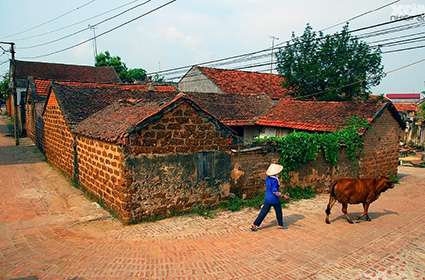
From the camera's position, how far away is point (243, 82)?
2677 centimetres

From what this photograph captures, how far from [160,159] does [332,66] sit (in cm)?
1697

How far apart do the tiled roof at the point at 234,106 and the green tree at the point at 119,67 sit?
32587mm

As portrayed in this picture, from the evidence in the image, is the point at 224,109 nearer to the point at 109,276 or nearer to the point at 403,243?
the point at 403,243

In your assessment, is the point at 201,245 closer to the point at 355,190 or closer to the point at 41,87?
the point at 355,190

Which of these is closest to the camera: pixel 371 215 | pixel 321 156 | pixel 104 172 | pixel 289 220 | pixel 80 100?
pixel 289 220

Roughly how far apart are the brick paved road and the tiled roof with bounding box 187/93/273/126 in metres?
7.98

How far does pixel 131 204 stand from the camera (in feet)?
27.0

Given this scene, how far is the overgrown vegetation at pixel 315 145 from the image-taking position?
11.2 meters

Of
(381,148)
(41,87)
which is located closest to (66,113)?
(41,87)

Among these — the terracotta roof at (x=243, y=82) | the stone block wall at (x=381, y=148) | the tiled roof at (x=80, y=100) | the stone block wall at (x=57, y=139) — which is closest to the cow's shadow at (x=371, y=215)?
the stone block wall at (x=381, y=148)

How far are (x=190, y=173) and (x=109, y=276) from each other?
396cm

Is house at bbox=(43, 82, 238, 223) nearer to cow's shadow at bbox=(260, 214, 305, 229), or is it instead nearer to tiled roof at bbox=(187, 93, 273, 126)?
cow's shadow at bbox=(260, 214, 305, 229)

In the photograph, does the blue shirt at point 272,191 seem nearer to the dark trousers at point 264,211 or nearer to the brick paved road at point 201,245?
the dark trousers at point 264,211

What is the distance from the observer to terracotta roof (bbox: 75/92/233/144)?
8375 millimetres
